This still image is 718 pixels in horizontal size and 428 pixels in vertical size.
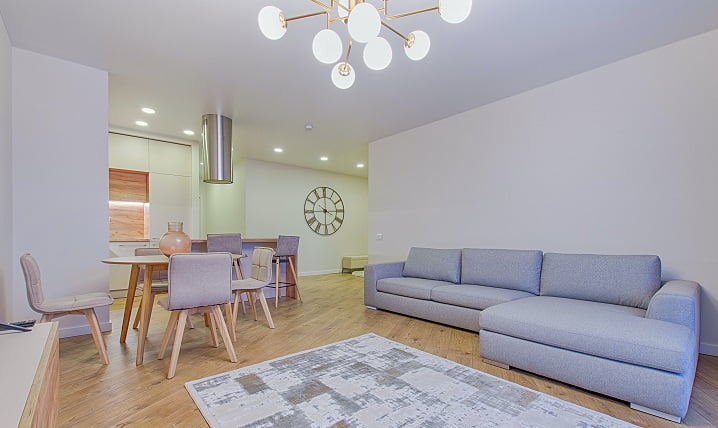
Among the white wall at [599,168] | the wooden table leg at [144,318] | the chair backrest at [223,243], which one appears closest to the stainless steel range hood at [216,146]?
the chair backrest at [223,243]

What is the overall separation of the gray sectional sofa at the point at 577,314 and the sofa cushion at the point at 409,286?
0.01m

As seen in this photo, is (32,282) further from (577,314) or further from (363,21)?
(577,314)

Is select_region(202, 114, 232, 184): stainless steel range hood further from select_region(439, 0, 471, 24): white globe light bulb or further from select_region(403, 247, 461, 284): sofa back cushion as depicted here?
select_region(439, 0, 471, 24): white globe light bulb

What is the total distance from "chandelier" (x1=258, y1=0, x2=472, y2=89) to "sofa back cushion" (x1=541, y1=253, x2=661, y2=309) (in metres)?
2.35

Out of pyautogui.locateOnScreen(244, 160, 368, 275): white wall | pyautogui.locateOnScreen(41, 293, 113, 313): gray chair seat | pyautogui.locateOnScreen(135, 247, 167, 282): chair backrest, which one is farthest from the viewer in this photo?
pyautogui.locateOnScreen(244, 160, 368, 275): white wall

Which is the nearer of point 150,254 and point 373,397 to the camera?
point 373,397

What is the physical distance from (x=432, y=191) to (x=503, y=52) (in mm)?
2129

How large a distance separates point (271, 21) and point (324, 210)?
6461 millimetres

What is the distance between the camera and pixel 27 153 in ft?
9.63

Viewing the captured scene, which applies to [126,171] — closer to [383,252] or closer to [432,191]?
[383,252]

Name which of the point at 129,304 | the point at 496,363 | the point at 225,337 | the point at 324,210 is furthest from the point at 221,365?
the point at 324,210

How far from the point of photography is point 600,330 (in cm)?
201

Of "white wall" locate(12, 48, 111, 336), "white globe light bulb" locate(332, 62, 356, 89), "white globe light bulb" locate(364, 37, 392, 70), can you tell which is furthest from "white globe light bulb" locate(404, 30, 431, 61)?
"white wall" locate(12, 48, 111, 336)

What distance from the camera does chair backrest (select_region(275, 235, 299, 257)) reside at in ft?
15.3
